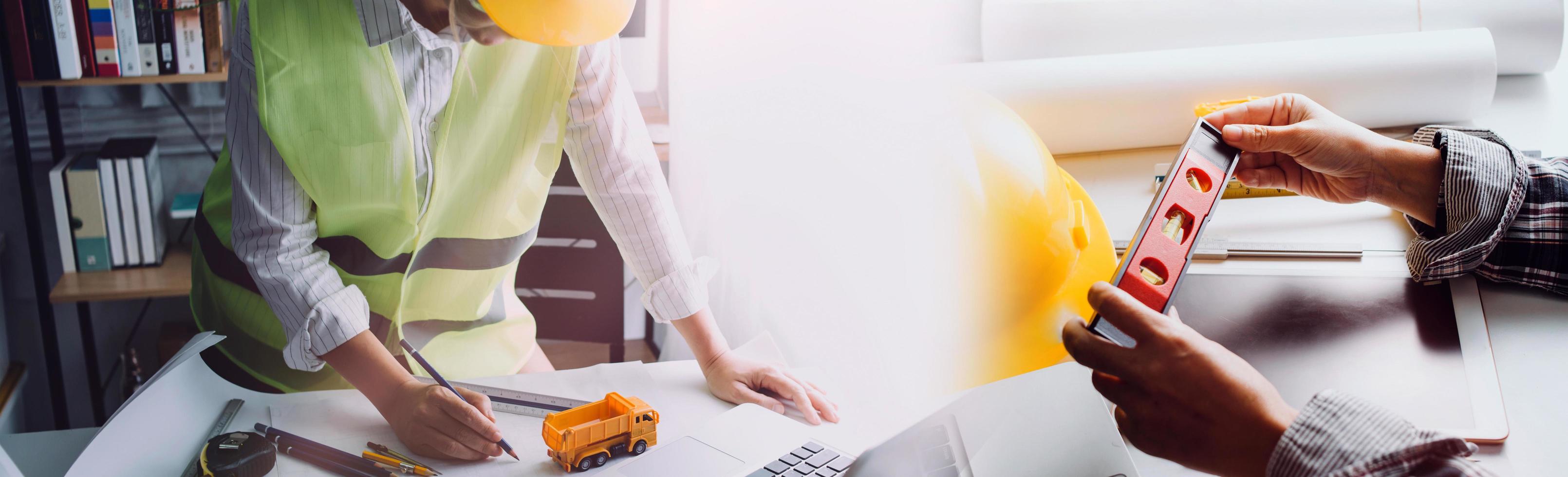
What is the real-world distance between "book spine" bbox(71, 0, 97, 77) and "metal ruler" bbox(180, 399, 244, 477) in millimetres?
388

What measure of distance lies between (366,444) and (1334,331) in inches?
29.8

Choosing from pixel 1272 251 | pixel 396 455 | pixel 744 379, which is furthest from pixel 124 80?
pixel 1272 251

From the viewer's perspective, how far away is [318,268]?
1.98ft

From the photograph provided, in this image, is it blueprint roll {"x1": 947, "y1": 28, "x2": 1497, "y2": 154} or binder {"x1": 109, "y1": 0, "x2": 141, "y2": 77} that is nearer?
binder {"x1": 109, "y1": 0, "x2": 141, "y2": 77}

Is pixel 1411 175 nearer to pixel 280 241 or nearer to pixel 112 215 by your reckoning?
pixel 280 241

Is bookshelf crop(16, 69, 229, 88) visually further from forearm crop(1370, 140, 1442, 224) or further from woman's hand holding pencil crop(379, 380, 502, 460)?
forearm crop(1370, 140, 1442, 224)

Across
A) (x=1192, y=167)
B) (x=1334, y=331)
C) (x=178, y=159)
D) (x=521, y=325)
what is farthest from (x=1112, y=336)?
(x=178, y=159)

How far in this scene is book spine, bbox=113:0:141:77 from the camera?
0.77m

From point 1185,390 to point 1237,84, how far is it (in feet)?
1.92

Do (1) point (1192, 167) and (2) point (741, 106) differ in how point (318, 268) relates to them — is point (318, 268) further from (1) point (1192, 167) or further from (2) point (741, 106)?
(1) point (1192, 167)

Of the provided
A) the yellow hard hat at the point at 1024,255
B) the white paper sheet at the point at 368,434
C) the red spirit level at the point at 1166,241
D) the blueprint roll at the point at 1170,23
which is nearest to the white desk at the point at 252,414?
the white paper sheet at the point at 368,434

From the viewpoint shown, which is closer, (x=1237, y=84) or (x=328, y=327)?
(x=328, y=327)

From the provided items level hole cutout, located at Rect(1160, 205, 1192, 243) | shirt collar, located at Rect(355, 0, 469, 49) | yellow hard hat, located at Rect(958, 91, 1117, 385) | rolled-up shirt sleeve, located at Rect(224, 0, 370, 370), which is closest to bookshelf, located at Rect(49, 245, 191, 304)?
rolled-up shirt sleeve, located at Rect(224, 0, 370, 370)

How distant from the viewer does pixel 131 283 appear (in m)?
0.86
